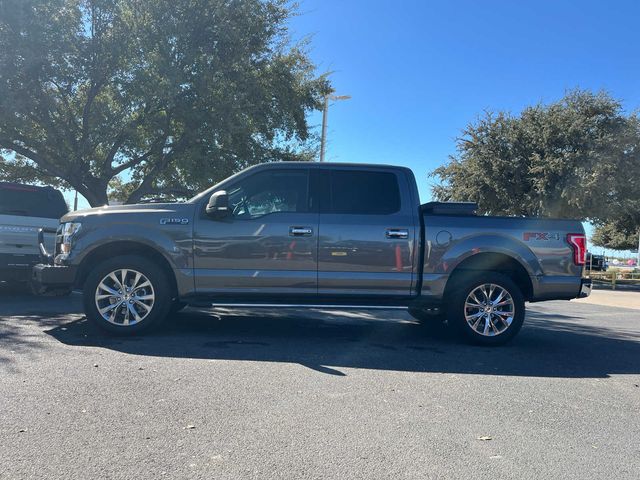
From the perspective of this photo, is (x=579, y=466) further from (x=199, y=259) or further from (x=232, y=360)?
(x=199, y=259)

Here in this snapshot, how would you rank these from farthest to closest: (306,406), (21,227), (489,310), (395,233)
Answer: (21,227) < (489,310) < (395,233) < (306,406)

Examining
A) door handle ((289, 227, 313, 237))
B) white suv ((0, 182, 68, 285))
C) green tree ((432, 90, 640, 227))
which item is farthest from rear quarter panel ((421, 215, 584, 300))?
green tree ((432, 90, 640, 227))

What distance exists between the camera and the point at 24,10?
11.7 metres

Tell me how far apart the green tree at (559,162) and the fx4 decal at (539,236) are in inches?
719

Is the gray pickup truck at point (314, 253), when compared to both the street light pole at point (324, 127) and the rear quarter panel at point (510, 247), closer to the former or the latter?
the rear quarter panel at point (510, 247)

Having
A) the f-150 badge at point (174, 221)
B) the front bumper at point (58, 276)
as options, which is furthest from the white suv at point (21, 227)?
the f-150 badge at point (174, 221)

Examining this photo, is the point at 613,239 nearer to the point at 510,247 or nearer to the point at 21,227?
the point at 510,247

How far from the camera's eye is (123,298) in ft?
20.0

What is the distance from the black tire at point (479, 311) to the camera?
629 centimetres

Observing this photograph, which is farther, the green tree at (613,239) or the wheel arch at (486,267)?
the green tree at (613,239)

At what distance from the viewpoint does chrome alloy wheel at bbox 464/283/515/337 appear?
249 inches

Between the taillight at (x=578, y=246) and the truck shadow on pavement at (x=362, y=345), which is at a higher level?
the taillight at (x=578, y=246)

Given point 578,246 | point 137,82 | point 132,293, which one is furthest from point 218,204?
point 137,82

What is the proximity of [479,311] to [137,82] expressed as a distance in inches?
397
